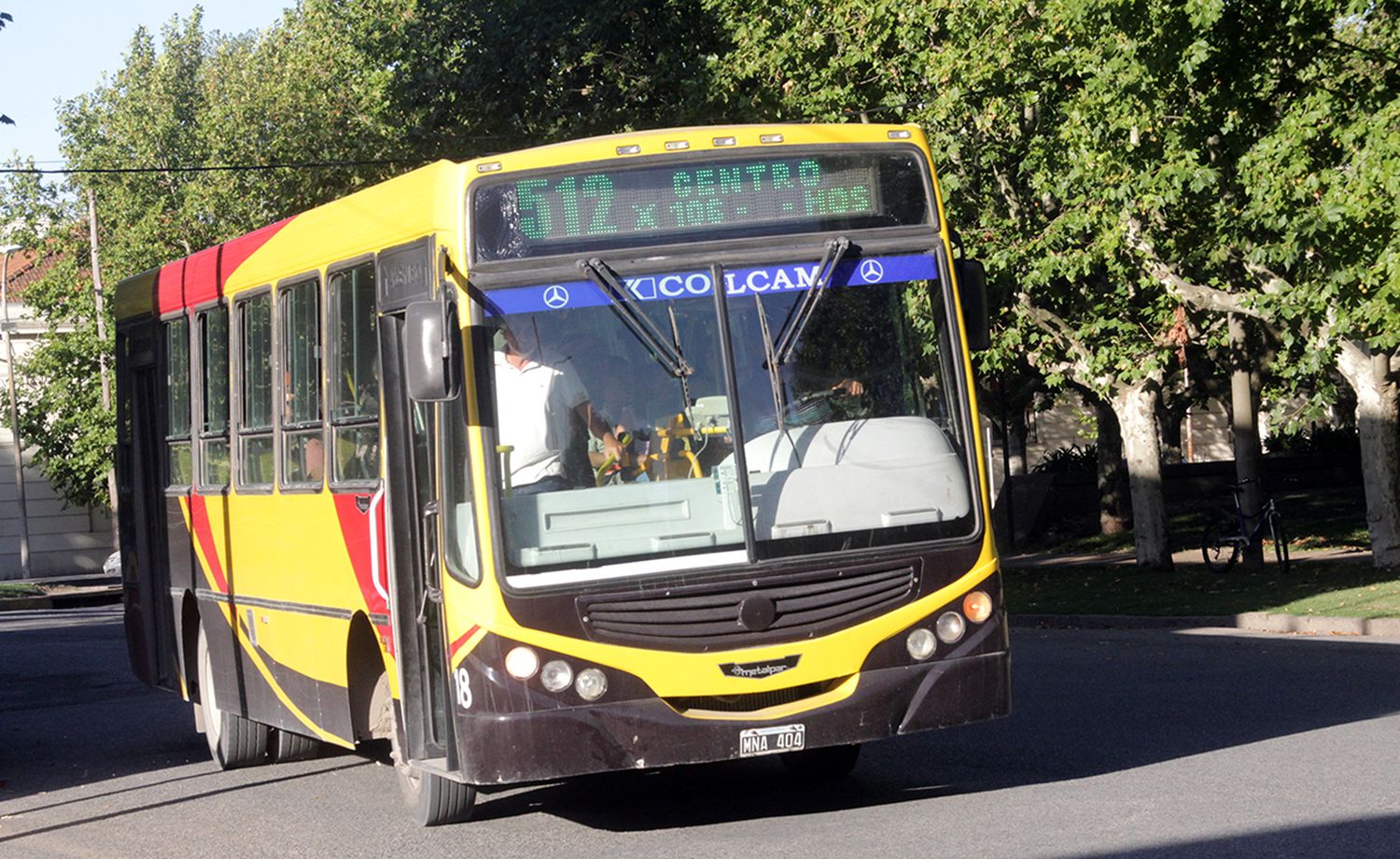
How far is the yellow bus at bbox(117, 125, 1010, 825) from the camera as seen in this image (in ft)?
26.9

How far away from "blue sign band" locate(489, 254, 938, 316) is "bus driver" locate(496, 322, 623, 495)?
0.15 meters

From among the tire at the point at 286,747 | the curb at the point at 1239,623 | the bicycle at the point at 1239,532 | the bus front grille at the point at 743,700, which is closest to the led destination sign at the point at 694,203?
the bus front grille at the point at 743,700

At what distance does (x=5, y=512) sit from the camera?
54594 mm

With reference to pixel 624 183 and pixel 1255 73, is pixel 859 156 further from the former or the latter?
pixel 1255 73

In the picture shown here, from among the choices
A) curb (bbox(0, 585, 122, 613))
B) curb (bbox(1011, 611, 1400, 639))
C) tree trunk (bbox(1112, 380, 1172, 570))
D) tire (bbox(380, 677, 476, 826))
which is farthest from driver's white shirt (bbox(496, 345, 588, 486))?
curb (bbox(0, 585, 122, 613))

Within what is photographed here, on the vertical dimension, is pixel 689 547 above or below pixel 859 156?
below

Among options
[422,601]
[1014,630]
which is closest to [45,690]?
[1014,630]

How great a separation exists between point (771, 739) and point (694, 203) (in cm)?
239

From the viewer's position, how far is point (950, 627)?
8.62m

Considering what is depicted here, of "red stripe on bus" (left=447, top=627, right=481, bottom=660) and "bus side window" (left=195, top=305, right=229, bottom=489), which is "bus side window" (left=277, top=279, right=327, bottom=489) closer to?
"bus side window" (left=195, top=305, right=229, bottom=489)

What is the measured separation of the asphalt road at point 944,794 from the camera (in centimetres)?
811

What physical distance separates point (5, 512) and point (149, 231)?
349 inches

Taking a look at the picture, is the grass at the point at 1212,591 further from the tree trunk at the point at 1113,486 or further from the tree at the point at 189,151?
the tree at the point at 189,151

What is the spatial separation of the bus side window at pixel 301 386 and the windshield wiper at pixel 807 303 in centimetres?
287
